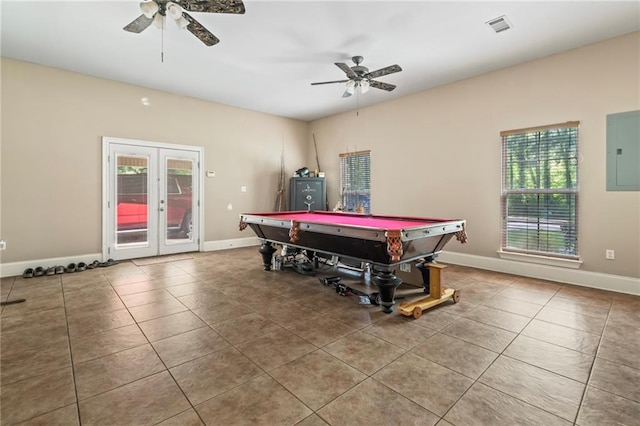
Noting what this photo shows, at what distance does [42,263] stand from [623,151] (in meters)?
8.24

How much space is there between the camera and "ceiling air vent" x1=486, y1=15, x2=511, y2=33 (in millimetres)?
3372

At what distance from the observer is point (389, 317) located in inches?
118

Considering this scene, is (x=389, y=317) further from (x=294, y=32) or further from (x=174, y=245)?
(x=174, y=245)

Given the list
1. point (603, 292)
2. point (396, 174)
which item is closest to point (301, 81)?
point (396, 174)

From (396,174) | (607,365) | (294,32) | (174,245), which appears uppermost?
(294,32)

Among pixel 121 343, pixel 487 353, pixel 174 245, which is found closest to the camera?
pixel 487 353

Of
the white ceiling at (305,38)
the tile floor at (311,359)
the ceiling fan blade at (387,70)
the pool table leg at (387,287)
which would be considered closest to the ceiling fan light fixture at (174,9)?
the white ceiling at (305,38)

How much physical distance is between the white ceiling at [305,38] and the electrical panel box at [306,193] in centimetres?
246

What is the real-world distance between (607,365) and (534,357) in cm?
45

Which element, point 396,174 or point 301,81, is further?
point 396,174

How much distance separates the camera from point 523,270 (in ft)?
14.8

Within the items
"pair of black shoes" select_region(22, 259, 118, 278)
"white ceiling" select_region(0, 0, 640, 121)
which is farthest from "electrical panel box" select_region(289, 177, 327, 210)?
"pair of black shoes" select_region(22, 259, 118, 278)

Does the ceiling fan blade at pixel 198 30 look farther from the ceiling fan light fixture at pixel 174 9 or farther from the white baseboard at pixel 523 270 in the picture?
the white baseboard at pixel 523 270

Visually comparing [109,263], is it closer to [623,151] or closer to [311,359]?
[311,359]
